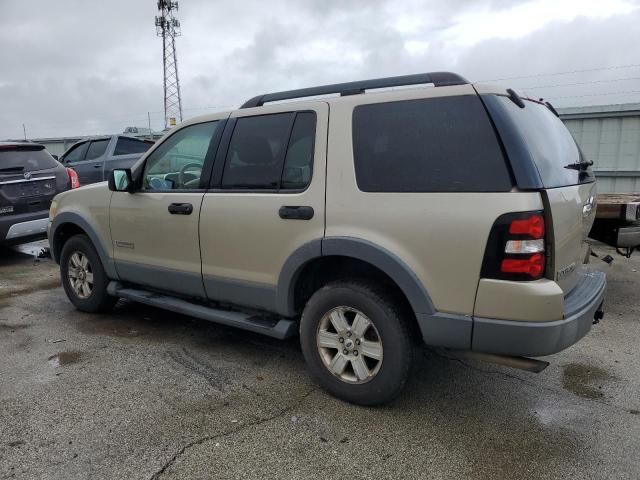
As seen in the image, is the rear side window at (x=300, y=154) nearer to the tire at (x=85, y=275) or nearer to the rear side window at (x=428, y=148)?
the rear side window at (x=428, y=148)

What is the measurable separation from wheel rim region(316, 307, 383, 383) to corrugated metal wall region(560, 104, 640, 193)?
303 inches

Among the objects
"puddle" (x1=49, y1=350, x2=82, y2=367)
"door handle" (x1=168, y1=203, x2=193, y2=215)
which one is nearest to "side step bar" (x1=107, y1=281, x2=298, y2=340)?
"puddle" (x1=49, y1=350, x2=82, y2=367)

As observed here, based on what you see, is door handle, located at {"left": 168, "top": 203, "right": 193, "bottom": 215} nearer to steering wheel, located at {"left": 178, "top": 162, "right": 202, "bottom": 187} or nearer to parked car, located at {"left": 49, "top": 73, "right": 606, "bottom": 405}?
parked car, located at {"left": 49, "top": 73, "right": 606, "bottom": 405}

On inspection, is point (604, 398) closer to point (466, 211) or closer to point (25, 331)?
point (466, 211)

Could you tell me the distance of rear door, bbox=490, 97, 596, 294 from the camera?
8.27ft

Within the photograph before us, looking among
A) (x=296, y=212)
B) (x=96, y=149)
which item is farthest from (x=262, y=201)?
(x=96, y=149)

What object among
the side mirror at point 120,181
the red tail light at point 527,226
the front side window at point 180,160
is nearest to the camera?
the red tail light at point 527,226

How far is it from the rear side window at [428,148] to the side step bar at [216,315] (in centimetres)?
112

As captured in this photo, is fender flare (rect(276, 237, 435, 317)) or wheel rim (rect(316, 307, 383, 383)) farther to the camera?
wheel rim (rect(316, 307, 383, 383))

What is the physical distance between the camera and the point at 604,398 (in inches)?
125

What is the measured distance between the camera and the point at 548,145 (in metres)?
2.82

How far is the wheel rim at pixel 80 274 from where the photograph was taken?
15.6ft

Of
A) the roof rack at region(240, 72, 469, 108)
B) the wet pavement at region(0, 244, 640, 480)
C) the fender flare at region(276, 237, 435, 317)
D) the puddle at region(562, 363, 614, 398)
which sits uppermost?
the roof rack at region(240, 72, 469, 108)

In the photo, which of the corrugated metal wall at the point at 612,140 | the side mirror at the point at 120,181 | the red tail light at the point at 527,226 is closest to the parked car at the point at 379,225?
the red tail light at the point at 527,226
